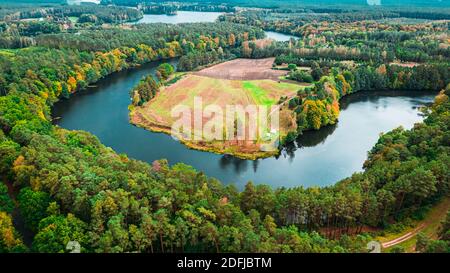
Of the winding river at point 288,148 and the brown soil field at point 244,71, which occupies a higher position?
the brown soil field at point 244,71

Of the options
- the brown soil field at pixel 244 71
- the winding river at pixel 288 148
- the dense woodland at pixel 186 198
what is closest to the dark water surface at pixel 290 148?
the winding river at pixel 288 148

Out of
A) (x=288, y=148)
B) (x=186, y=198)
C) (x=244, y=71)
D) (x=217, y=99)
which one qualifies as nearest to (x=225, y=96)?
(x=217, y=99)

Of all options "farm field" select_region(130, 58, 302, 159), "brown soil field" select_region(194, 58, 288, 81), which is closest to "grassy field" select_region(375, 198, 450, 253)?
"farm field" select_region(130, 58, 302, 159)

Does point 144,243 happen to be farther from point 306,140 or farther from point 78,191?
point 306,140

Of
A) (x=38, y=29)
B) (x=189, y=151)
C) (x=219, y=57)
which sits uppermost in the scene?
(x=38, y=29)

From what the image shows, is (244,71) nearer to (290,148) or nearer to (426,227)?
(290,148)

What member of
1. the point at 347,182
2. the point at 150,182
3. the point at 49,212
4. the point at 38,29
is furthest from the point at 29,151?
the point at 38,29

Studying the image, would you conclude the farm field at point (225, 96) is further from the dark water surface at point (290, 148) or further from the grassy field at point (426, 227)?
the grassy field at point (426, 227)
